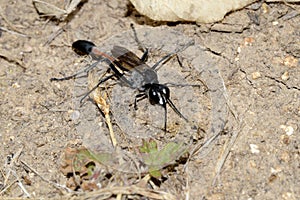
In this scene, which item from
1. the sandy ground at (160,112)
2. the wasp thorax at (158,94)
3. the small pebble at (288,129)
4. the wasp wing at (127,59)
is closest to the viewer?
the sandy ground at (160,112)

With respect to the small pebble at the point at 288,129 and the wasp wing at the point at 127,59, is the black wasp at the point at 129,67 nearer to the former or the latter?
the wasp wing at the point at 127,59

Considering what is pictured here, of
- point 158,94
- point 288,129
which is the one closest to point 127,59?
point 158,94

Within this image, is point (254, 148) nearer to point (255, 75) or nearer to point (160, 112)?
point (255, 75)

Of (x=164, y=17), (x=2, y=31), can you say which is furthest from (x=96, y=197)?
(x=2, y=31)

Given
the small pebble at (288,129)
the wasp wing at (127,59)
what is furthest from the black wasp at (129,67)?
the small pebble at (288,129)

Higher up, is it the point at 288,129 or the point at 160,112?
the point at 288,129

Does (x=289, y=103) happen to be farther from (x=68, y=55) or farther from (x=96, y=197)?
(x=68, y=55)

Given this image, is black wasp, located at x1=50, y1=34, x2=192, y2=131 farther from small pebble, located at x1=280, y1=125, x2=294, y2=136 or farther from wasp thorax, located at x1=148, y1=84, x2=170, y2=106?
small pebble, located at x1=280, y1=125, x2=294, y2=136

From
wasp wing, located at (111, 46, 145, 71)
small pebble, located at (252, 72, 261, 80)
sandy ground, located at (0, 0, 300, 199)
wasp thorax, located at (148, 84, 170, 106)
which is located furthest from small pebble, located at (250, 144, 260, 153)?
wasp wing, located at (111, 46, 145, 71)
